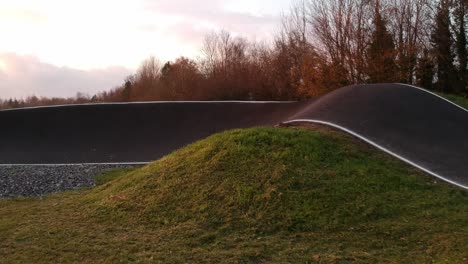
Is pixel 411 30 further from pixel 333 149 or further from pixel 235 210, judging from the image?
pixel 235 210

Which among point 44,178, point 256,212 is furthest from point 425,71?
point 256,212

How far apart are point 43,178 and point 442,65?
61.5ft

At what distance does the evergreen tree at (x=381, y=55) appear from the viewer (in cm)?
1912

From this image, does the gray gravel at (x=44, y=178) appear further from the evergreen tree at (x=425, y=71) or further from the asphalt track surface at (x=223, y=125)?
the evergreen tree at (x=425, y=71)

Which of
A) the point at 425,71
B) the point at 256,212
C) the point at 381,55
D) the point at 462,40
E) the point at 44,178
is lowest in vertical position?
the point at 44,178

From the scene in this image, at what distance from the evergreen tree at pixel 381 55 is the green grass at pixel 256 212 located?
11.9 metres

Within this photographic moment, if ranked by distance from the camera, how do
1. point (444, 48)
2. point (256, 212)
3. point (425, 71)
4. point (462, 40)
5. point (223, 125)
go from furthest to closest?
point (444, 48)
point (462, 40)
point (425, 71)
point (223, 125)
point (256, 212)

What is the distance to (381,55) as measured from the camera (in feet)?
63.8

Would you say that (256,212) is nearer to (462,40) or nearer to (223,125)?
(223,125)

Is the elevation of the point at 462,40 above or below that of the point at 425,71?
above

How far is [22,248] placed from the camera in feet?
16.1

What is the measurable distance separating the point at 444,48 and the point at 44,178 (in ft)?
62.8

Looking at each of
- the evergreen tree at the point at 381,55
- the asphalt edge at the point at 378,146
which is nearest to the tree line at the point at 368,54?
the evergreen tree at the point at 381,55

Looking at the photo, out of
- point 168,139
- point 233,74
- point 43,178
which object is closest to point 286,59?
point 233,74
